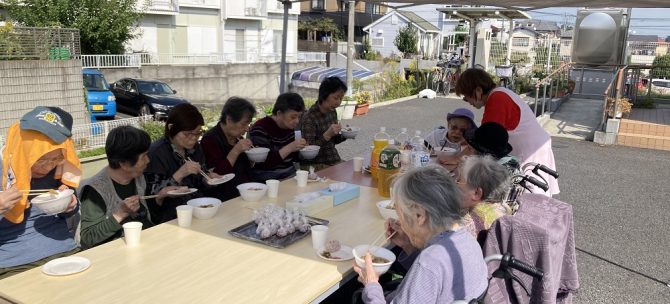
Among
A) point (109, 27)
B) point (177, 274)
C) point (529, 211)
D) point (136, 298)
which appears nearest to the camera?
point (136, 298)

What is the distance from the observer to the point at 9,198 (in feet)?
6.85

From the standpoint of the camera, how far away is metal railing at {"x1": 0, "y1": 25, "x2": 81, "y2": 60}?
8.58 meters

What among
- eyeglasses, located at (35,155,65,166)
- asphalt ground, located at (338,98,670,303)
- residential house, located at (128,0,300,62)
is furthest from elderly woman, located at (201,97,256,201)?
residential house, located at (128,0,300,62)

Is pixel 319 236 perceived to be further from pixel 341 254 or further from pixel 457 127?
pixel 457 127

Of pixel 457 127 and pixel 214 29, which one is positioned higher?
pixel 214 29

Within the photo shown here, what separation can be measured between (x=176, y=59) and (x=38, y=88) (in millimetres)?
11139

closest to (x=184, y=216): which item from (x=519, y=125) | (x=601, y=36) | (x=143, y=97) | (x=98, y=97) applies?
(x=519, y=125)

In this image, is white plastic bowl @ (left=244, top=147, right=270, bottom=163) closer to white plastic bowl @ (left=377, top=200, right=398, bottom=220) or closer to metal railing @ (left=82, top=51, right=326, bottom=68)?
white plastic bowl @ (left=377, top=200, right=398, bottom=220)

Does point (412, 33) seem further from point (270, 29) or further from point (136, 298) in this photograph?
point (136, 298)

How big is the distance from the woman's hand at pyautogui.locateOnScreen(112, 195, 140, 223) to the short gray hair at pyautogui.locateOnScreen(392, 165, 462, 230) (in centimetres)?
131

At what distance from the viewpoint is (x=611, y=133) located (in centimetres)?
888

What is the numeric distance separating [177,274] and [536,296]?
1.46m

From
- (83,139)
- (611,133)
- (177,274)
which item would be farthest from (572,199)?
(83,139)

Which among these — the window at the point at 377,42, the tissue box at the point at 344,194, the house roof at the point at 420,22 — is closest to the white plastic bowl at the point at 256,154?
the tissue box at the point at 344,194
